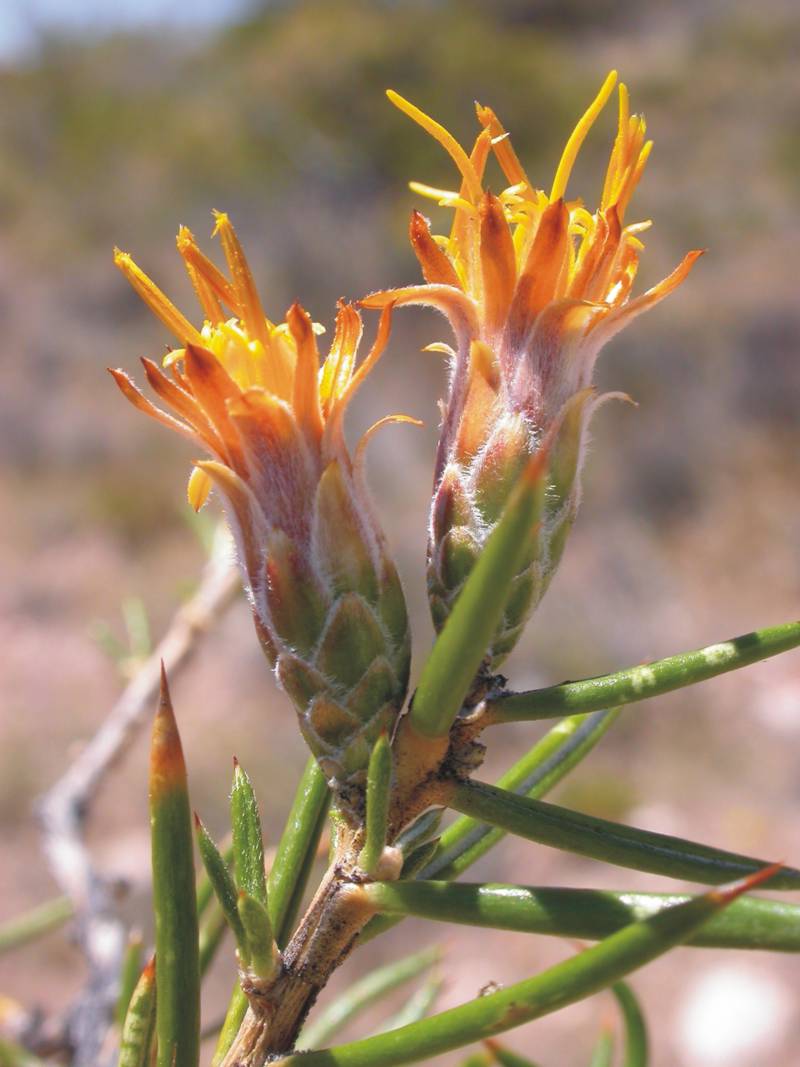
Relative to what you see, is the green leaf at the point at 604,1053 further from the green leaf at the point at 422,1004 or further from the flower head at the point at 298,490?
the flower head at the point at 298,490

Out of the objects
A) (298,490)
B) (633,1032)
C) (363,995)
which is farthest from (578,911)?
(363,995)

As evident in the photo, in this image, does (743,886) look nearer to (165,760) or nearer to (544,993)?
(544,993)

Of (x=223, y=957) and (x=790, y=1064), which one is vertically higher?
(x=790, y=1064)

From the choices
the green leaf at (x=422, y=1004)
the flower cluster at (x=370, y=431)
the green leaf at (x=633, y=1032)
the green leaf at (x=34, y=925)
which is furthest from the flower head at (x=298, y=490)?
the green leaf at (x=34, y=925)

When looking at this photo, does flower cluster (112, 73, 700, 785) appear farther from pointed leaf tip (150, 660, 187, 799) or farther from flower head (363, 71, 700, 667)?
pointed leaf tip (150, 660, 187, 799)

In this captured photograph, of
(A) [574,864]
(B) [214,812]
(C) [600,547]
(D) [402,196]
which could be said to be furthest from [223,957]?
(D) [402,196]

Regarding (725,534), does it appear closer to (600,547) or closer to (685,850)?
(600,547)
